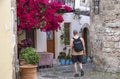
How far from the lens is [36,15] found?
14953 mm

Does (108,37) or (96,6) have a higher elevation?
(96,6)

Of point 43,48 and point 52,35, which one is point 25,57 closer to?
point 43,48

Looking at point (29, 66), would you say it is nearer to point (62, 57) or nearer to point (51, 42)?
point (62, 57)

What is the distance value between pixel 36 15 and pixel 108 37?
2999 millimetres

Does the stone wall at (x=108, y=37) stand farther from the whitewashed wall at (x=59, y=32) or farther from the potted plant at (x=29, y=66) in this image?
the potted plant at (x=29, y=66)

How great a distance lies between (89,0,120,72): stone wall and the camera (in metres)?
14.8

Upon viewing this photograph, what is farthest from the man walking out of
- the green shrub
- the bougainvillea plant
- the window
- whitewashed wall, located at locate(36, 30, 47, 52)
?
the window

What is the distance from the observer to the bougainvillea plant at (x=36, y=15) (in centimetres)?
1452

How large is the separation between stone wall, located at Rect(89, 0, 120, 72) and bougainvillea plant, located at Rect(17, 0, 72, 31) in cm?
182

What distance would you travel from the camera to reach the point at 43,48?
750 inches

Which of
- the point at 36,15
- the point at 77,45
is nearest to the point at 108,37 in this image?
the point at 77,45

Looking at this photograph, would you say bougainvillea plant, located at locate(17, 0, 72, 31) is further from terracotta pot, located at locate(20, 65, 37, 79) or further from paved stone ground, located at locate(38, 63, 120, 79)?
terracotta pot, located at locate(20, 65, 37, 79)

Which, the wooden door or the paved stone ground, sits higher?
the wooden door

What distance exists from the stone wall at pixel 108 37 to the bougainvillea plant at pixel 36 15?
1.82m
